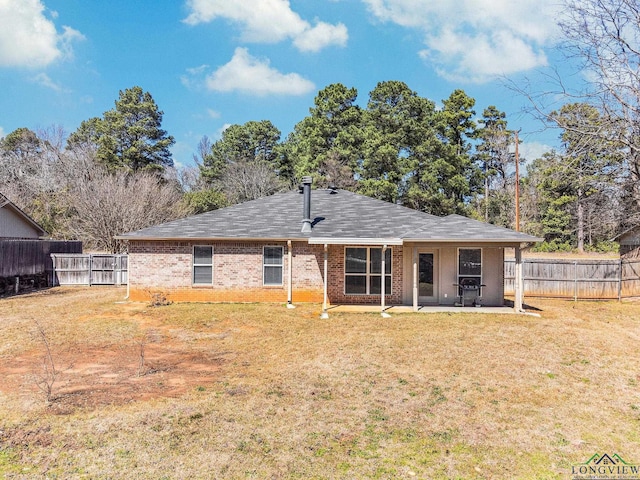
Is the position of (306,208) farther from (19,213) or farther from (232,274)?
(19,213)

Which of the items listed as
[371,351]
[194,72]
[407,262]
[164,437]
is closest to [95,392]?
[164,437]

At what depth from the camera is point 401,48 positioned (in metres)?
19.8

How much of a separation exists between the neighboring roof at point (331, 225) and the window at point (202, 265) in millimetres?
677

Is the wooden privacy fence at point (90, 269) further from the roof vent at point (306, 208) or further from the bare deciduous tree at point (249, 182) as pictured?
the bare deciduous tree at point (249, 182)

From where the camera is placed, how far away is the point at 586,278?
16703mm

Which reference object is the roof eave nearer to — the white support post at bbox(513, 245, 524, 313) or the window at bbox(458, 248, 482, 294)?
the window at bbox(458, 248, 482, 294)

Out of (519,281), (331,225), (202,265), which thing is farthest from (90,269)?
(519,281)

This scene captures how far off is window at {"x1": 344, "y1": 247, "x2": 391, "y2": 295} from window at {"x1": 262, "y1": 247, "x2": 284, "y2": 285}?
7.85 feet

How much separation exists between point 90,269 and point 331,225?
12747 millimetres

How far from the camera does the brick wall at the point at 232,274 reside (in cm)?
1457

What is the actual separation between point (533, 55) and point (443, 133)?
23868mm

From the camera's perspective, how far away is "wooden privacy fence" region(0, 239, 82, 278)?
1723 cm

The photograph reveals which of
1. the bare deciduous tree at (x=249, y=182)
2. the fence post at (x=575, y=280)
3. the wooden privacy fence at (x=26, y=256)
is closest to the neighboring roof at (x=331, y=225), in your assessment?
the fence post at (x=575, y=280)

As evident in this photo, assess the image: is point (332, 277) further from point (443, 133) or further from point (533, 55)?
point (443, 133)
